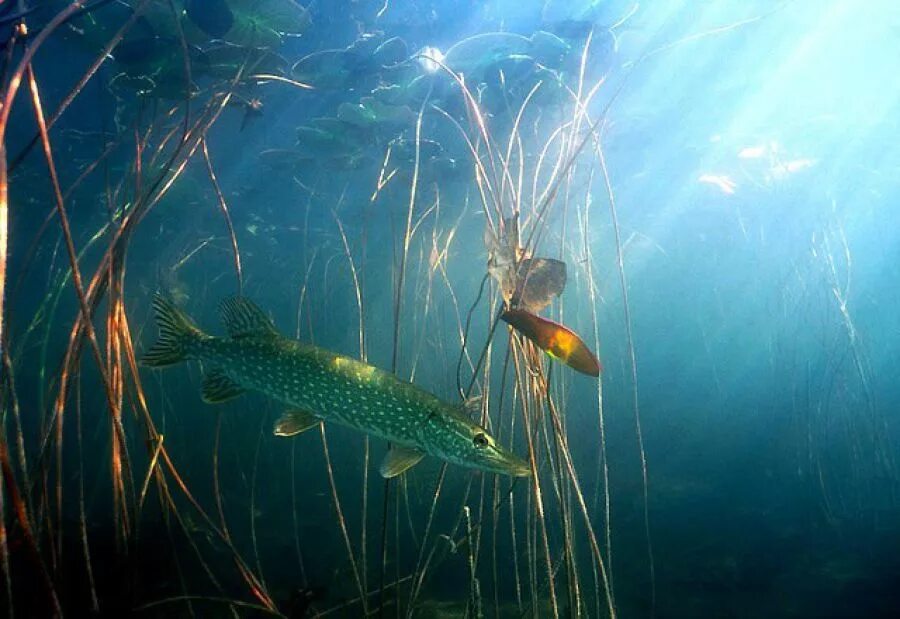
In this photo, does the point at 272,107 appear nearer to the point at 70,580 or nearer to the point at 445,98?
the point at 445,98

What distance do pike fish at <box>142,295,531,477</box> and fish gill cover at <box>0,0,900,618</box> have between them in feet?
0.05

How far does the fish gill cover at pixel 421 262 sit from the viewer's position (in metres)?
2.36

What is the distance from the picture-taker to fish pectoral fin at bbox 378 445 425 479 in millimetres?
2391

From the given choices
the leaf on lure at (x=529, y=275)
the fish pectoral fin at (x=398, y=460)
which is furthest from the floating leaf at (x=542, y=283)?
the fish pectoral fin at (x=398, y=460)

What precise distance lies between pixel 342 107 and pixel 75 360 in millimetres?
3994

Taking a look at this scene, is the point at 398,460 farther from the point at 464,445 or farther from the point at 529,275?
the point at 529,275

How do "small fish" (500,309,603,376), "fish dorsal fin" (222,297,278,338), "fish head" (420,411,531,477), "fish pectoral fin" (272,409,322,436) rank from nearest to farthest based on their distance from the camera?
"small fish" (500,309,603,376) → "fish head" (420,411,531,477) → "fish pectoral fin" (272,409,322,436) → "fish dorsal fin" (222,297,278,338)

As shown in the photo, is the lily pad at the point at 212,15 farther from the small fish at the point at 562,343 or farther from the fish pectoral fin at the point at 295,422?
the small fish at the point at 562,343

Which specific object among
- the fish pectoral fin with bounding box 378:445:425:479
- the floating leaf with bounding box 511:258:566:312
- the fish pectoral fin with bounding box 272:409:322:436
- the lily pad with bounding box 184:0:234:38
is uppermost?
the lily pad with bounding box 184:0:234:38

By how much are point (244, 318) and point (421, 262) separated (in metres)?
2.30

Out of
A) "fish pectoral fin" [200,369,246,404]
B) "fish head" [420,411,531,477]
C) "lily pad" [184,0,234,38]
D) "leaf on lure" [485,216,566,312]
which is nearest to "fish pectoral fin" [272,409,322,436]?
"fish pectoral fin" [200,369,246,404]

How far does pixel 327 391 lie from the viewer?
2.52m

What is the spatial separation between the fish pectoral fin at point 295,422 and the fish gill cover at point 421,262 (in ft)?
0.05

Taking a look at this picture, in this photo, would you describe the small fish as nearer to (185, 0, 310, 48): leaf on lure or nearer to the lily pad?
(185, 0, 310, 48): leaf on lure
